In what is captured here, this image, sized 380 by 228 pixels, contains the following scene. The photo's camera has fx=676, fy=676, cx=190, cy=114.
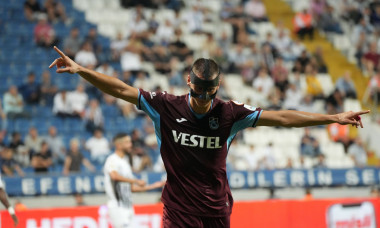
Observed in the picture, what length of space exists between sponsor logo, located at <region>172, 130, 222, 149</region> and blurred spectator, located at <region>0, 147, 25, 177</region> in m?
10.6

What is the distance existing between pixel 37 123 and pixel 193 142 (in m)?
12.2

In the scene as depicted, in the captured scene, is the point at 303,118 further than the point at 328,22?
No

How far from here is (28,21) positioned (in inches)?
774

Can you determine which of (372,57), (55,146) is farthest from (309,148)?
(55,146)

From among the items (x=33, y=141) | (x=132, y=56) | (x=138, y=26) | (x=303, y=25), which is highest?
(x=303, y=25)

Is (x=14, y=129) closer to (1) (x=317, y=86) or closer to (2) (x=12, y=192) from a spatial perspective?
(2) (x=12, y=192)

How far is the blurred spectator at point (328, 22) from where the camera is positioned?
2334 cm

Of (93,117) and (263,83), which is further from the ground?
(263,83)

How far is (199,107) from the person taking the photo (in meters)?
5.54

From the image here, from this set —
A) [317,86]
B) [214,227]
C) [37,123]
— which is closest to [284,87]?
[317,86]

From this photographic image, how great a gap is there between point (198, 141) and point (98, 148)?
11285mm

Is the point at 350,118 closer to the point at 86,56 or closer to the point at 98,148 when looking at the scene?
the point at 98,148

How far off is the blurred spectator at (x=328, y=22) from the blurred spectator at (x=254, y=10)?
2.16m

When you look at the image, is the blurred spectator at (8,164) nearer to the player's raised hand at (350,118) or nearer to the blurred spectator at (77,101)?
the blurred spectator at (77,101)
